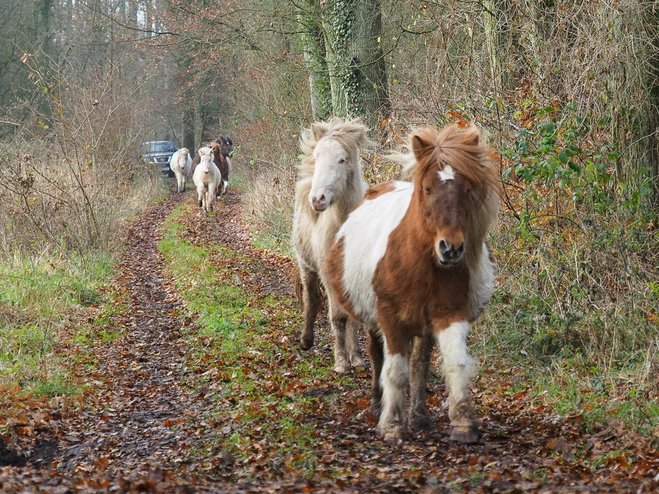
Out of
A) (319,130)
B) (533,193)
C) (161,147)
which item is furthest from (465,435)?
(161,147)

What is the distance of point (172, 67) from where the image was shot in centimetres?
4062

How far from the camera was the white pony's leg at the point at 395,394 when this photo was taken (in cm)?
552

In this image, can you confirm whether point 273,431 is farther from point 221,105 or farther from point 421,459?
point 221,105

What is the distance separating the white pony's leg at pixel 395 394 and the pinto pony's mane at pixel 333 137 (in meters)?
3.08

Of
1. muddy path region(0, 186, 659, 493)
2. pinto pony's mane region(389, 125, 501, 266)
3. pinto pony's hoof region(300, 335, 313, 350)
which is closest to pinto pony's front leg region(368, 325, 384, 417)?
muddy path region(0, 186, 659, 493)

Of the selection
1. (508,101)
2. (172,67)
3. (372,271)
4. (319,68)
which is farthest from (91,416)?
(172,67)

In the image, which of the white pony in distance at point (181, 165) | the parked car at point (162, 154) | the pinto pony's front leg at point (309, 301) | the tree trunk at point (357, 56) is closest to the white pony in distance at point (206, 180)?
the white pony in distance at point (181, 165)

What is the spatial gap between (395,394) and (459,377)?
2.09ft

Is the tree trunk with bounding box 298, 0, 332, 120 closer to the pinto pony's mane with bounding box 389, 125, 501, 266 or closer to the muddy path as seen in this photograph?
the muddy path

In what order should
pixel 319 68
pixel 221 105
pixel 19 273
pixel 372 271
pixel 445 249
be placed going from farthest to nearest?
pixel 221 105 < pixel 319 68 < pixel 19 273 < pixel 372 271 < pixel 445 249

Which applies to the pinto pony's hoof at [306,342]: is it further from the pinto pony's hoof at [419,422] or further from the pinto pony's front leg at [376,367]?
the pinto pony's hoof at [419,422]

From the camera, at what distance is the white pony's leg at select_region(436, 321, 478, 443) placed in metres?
5.08

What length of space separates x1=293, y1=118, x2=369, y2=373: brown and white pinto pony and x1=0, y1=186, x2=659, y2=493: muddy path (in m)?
0.46

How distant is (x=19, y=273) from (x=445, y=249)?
27.1ft
